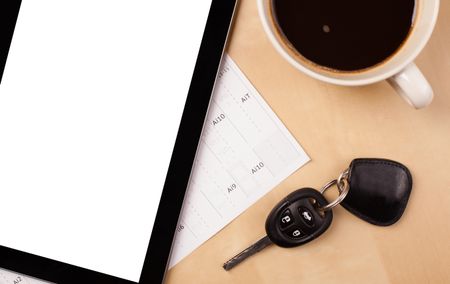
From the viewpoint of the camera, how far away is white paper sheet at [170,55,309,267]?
604 mm

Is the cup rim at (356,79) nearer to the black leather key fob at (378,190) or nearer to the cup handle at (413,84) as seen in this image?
the cup handle at (413,84)

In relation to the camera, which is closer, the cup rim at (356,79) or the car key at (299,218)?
the cup rim at (356,79)

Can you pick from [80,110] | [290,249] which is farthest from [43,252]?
[290,249]

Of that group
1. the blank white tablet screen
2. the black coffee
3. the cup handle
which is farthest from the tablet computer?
the cup handle

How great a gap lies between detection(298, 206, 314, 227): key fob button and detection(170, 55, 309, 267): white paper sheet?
0.04 m

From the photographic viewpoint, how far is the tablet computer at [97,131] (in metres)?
0.59

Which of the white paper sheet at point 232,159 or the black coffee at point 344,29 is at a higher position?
the black coffee at point 344,29

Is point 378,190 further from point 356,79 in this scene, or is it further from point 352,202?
point 356,79

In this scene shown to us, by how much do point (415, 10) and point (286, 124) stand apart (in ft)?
0.60

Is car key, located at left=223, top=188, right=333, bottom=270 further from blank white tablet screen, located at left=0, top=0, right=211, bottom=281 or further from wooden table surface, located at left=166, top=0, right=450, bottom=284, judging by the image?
blank white tablet screen, located at left=0, top=0, right=211, bottom=281

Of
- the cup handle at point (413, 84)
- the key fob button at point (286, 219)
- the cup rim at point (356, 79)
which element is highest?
the cup rim at point (356, 79)

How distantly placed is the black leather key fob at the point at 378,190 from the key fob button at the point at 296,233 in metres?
0.06

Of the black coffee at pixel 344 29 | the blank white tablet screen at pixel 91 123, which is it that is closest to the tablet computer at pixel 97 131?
the blank white tablet screen at pixel 91 123

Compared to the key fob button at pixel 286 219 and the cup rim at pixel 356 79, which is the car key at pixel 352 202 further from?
the cup rim at pixel 356 79
